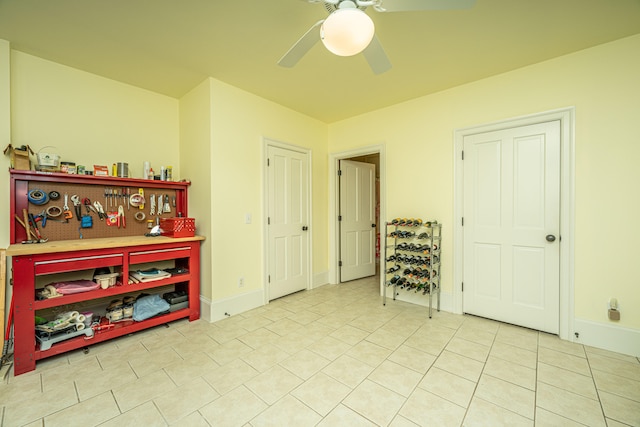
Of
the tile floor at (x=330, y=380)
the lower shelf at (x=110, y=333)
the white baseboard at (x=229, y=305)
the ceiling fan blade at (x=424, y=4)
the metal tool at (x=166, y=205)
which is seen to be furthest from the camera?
the metal tool at (x=166, y=205)

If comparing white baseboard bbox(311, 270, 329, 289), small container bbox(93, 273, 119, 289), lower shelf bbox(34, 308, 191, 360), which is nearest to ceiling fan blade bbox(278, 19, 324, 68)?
small container bbox(93, 273, 119, 289)

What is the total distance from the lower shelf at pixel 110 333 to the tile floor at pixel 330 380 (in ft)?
0.29

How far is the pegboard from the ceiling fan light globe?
2624mm

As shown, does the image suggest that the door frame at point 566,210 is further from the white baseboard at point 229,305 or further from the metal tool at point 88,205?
the metal tool at point 88,205

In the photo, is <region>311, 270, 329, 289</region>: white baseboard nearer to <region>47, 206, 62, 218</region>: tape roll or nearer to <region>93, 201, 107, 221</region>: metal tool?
<region>93, 201, 107, 221</region>: metal tool

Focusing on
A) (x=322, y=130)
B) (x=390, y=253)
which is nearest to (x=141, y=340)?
(x=390, y=253)

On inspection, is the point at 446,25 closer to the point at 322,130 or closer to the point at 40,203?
the point at 322,130

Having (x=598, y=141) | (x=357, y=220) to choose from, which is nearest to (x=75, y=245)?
(x=357, y=220)

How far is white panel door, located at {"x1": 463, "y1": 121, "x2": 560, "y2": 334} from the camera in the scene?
2541mm

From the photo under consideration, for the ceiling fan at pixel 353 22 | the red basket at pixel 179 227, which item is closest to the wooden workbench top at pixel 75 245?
the red basket at pixel 179 227

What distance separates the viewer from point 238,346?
236 centimetres

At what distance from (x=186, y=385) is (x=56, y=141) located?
8.82 feet

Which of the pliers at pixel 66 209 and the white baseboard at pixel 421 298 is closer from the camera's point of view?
the pliers at pixel 66 209

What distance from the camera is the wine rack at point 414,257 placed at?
3.09 m
